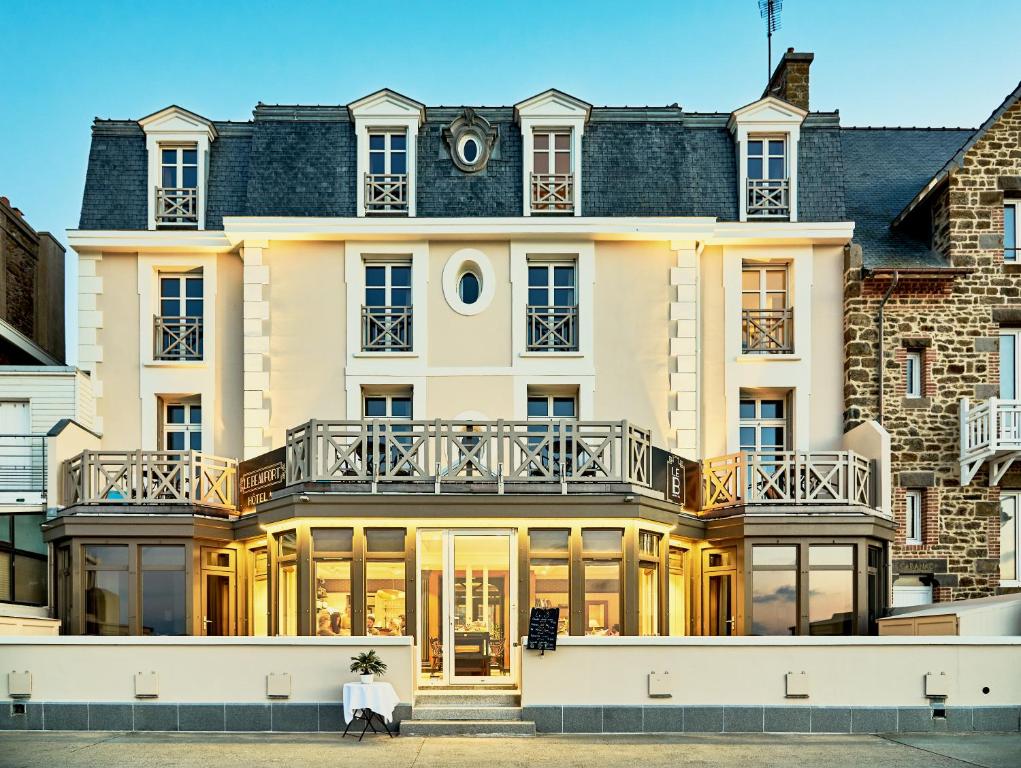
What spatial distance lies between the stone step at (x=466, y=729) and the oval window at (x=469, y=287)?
28.0ft

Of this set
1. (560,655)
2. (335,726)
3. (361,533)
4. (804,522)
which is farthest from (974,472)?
(335,726)

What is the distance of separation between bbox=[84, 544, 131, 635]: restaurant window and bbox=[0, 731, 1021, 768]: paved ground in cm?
379

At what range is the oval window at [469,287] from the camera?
67.7 ft

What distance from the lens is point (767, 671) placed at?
47.5 ft

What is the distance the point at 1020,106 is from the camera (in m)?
20.9

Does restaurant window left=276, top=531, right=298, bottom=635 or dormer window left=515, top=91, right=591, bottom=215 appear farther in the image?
dormer window left=515, top=91, right=591, bottom=215

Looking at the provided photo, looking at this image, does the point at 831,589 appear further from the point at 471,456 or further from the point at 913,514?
the point at 471,456

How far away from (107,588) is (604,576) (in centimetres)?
780

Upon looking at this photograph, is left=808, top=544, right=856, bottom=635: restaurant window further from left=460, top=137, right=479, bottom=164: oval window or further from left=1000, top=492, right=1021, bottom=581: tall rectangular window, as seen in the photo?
left=460, top=137, right=479, bottom=164: oval window


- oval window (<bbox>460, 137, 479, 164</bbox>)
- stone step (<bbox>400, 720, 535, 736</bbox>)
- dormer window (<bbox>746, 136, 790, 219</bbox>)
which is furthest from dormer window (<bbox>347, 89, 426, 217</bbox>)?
stone step (<bbox>400, 720, 535, 736</bbox>)

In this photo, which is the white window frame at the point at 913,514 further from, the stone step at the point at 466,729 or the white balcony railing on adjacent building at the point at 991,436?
the stone step at the point at 466,729

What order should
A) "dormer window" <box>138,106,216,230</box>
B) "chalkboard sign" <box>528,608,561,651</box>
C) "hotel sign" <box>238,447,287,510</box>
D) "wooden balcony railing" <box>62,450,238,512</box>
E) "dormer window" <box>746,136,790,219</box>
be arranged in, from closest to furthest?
"chalkboard sign" <box>528,608,561,651</box> < "hotel sign" <box>238,447,287,510</box> < "wooden balcony railing" <box>62,450,238,512</box> < "dormer window" <box>138,106,216,230</box> < "dormer window" <box>746,136,790,219</box>

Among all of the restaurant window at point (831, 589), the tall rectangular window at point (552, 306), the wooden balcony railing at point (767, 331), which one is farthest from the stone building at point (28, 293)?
the restaurant window at point (831, 589)

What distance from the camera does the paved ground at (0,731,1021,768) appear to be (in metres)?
12.1
